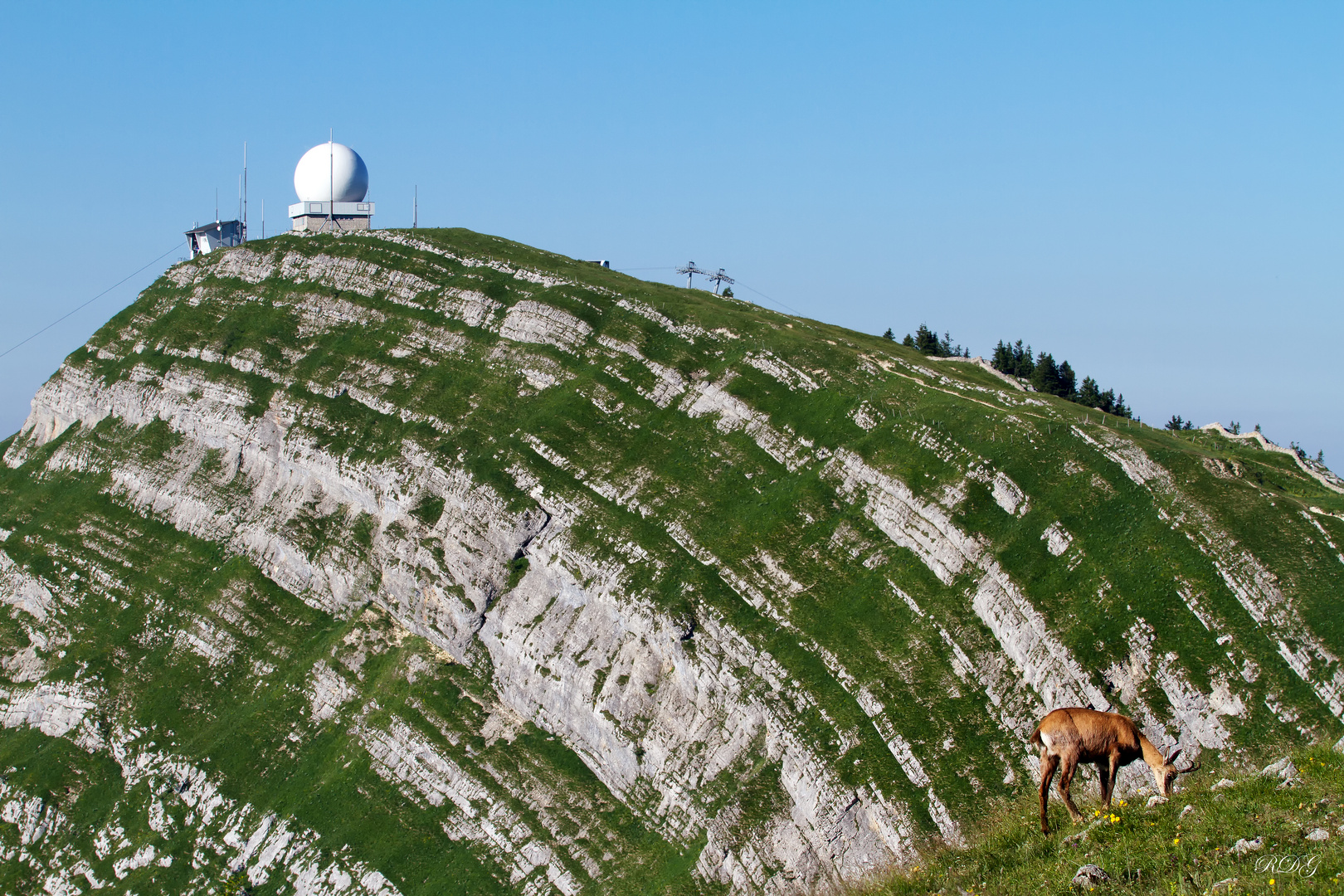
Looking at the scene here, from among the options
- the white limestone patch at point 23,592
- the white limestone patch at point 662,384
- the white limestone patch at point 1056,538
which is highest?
the white limestone patch at point 662,384

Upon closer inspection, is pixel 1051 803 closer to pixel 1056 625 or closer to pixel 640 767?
pixel 1056 625

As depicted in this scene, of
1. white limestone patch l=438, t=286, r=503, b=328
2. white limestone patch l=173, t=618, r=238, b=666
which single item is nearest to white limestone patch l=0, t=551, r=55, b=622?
white limestone patch l=173, t=618, r=238, b=666

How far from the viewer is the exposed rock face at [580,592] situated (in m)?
57.4

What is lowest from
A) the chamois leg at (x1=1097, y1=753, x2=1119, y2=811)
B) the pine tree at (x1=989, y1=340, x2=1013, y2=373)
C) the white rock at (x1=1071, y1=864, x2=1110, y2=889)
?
the white rock at (x1=1071, y1=864, x2=1110, y2=889)

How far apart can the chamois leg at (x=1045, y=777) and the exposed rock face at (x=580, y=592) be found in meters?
26.7

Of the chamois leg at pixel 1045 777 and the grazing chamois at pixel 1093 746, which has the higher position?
the grazing chamois at pixel 1093 746

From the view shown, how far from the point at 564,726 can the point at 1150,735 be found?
35939 mm

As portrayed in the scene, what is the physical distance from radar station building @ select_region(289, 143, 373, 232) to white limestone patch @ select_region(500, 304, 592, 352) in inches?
1307

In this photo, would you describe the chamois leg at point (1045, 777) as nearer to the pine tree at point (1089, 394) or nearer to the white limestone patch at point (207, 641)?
the white limestone patch at point (207, 641)

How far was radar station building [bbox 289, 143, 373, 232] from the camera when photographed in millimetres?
119812

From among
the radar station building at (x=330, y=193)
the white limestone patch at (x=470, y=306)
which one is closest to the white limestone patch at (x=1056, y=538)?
the white limestone patch at (x=470, y=306)

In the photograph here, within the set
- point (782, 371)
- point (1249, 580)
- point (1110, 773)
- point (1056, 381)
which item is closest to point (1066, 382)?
point (1056, 381)

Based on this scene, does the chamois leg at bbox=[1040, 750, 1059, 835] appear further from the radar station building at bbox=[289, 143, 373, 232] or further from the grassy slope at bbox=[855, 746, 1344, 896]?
the radar station building at bbox=[289, 143, 373, 232]

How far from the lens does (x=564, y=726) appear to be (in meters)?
70.1
